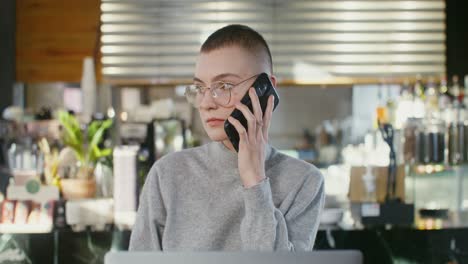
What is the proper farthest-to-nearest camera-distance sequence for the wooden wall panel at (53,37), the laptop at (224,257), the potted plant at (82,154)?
1. the wooden wall panel at (53,37)
2. the potted plant at (82,154)
3. the laptop at (224,257)

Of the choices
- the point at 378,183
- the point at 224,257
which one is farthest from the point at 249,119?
the point at 378,183

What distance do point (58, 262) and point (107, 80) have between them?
241cm

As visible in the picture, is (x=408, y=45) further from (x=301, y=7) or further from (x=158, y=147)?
(x=158, y=147)

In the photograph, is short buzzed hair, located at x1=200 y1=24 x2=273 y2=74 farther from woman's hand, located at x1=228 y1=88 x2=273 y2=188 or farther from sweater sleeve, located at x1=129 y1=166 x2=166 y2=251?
sweater sleeve, located at x1=129 y1=166 x2=166 y2=251

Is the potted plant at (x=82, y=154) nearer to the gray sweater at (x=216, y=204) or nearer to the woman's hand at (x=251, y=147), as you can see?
the gray sweater at (x=216, y=204)

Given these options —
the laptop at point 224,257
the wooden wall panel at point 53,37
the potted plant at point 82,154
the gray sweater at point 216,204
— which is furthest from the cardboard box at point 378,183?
the laptop at point 224,257

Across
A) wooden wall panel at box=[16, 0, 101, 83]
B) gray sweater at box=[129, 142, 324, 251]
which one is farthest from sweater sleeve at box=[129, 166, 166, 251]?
wooden wall panel at box=[16, 0, 101, 83]

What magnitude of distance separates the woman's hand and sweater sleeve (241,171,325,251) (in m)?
0.02

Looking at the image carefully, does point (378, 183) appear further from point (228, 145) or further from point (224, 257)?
point (224, 257)

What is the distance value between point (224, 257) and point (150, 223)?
1.50ft

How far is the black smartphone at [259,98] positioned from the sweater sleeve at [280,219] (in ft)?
0.32

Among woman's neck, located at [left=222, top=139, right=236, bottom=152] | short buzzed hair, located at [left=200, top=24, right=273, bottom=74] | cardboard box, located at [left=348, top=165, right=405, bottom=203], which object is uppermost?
short buzzed hair, located at [left=200, top=24, right=273, bottom=74]

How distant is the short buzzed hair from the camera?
158cm

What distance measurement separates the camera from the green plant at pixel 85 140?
152 inches
